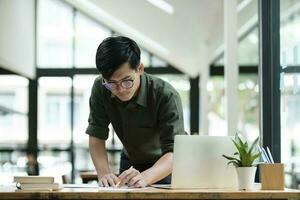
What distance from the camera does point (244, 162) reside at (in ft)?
7.66

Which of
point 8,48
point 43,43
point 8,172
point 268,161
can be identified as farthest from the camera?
point 43,43

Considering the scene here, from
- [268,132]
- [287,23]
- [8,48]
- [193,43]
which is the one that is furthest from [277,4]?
[8,48]

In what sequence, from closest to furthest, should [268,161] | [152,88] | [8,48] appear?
1. [268,161]
2. [152,88]
3. [8,48]

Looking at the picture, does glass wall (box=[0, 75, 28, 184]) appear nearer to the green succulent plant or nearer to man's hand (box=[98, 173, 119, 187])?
man's hand (box=[98, 173, 119, 187])

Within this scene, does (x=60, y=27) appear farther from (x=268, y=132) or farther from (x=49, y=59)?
(x=268, y=132)

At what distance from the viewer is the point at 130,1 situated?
8750 mm

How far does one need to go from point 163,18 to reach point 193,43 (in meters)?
0.99

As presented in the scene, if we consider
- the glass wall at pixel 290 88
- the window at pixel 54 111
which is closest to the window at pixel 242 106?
the glass wall at pixel 290 88

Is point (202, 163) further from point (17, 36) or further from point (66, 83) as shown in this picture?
point (66, 83)

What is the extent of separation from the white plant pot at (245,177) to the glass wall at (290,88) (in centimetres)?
84

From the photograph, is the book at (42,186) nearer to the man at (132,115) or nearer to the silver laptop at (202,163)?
the man at (132,115)

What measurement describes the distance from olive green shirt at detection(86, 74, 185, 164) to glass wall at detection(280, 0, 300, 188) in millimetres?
786

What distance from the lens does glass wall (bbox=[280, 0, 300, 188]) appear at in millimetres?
3217

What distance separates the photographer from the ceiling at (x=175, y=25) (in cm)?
726
